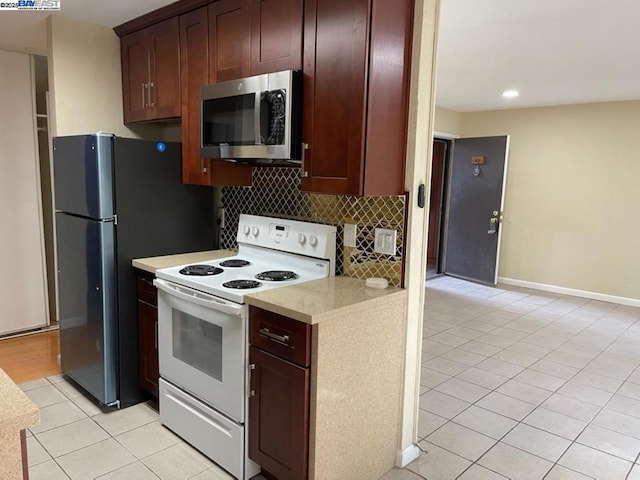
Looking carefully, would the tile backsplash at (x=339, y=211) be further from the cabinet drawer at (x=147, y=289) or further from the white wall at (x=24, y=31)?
the white wall at (x=24, y=31)

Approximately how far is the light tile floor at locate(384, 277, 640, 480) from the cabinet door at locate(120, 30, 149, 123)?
2.81m

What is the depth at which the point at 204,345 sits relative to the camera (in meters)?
2.27

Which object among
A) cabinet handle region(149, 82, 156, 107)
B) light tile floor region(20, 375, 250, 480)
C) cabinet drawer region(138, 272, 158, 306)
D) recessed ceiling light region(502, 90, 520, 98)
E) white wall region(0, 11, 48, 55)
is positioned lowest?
light tile floor region(20, 375, 250, 480)

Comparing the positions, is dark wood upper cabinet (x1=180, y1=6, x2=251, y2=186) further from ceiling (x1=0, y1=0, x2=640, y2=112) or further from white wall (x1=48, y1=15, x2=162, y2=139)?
white wall (x1=48, y1=15, x2=162, y2=139)

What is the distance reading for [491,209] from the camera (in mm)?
6281

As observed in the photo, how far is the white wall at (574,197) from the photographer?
5.52 metres

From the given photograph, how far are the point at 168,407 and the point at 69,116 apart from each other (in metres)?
2.08

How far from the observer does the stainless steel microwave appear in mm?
2139

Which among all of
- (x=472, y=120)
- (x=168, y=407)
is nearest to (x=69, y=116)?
(x=168, y=407)

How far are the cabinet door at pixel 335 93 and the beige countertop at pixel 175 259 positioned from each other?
1.01 metres

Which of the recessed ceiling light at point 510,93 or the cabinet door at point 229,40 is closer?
the cabinet door at point 229,40

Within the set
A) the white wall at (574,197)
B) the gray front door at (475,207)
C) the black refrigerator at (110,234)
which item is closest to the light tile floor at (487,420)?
the black refrigerator at (110,234)

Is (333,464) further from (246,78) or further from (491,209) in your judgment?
(491,209)

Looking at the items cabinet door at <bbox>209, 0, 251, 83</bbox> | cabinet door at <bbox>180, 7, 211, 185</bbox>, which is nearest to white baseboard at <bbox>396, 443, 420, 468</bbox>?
cabinet door at <bbox>180, 7, 211, 185</bbox>
